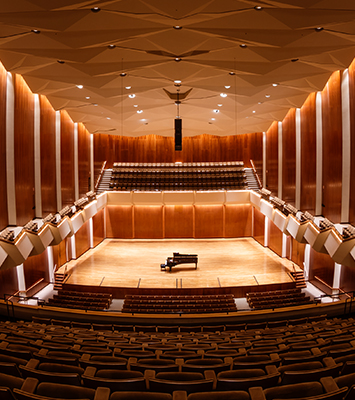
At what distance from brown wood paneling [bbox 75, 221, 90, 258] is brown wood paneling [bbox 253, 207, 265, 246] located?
731 cm

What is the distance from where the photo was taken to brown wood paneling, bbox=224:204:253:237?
17391 millimetres

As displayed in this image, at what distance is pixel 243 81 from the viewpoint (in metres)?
9.25

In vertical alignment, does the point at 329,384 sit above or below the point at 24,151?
below

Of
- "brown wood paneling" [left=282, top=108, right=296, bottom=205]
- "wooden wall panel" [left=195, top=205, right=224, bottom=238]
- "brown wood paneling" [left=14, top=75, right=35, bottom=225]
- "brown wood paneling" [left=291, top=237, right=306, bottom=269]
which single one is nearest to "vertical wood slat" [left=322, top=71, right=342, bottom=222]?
"brown wood paneling" [left=291, top=237, right=306, bottom=269]

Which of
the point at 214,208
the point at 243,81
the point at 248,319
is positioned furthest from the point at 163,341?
the point at 214,208

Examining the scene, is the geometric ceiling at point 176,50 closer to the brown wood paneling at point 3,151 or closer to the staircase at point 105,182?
the brown wood paneling at point 3,151

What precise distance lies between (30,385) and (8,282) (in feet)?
25.5

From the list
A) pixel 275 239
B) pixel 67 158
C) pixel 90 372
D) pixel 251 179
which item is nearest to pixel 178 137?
pixel 67 158

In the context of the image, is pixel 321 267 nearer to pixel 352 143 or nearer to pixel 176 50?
pixel 352 143

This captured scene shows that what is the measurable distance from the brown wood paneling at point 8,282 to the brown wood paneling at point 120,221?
26.7 feet

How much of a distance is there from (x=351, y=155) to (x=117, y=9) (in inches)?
250

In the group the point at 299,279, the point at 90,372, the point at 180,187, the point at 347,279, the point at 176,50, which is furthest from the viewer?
the point at 180,187

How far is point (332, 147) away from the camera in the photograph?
1002 cm

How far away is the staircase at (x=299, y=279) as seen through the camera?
11.4m
